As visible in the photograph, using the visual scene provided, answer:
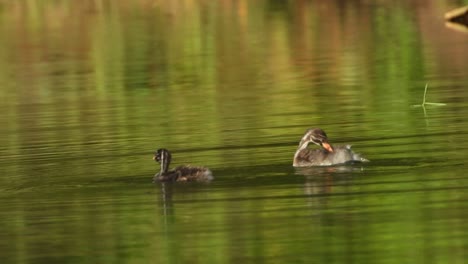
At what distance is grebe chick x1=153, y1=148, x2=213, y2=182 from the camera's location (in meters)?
16.4

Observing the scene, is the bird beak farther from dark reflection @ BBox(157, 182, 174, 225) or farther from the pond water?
dark reflection @ BBox(157, 182, 174, 225)

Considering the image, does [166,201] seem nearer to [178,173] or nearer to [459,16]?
[178,173]

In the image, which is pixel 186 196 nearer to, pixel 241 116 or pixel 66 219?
pixel 66 219

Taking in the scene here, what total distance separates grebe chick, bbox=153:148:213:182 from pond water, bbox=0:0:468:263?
0.13 metres

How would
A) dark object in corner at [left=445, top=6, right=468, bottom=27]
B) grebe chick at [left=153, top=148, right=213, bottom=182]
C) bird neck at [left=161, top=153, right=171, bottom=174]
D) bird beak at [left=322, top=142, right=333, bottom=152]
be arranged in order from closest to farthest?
grebe chick at [left=153, top=148, right=213, bottom=182]
bird neck at [left=161, top=153, right=171, bottom=174]
bird beak at [left=322, top=142, right=333, bottom=152]
dark object in corner at [left=445, top=6, right=468, bottom=27]

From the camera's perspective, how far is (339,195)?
15352mm

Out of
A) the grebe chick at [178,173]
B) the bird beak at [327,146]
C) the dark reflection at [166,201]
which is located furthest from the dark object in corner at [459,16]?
the dark reflection at [166,201]

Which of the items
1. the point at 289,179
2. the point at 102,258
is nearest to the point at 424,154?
the point at 289,179

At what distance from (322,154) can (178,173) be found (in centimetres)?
172

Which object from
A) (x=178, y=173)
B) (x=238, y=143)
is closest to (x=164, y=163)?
(x=178, y=173)

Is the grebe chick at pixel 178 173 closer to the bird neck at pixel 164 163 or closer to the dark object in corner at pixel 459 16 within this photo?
the bird neck at pixel 164 163

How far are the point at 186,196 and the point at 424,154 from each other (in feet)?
8.71

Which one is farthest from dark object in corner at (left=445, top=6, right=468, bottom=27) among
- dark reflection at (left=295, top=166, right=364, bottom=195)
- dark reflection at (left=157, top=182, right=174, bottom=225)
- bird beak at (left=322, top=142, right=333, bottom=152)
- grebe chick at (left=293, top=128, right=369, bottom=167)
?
dark reflection at (left=157, top=182, right=174, bottom=225)

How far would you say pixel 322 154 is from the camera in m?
17.7
